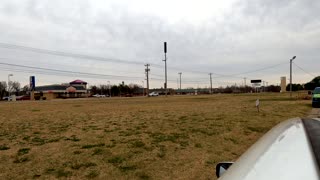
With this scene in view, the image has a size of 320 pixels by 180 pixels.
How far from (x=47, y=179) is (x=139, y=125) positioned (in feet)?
24.6

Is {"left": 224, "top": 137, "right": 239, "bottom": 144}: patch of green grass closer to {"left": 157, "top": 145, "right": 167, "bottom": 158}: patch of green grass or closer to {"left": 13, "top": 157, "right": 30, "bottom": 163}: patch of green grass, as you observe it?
{"left": 157, "top": 145, "right": 167, "bottom": 158}: patch of green grass

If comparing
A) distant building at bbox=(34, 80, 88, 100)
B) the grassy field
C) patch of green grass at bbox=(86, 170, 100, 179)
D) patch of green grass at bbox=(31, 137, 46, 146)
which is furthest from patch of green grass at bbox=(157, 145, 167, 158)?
distant building at bbox=(34, 80, 88, 100)

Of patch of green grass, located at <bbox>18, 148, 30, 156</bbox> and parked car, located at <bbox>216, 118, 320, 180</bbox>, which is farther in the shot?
patch of green grass, located at <bbox>18, 148, 30, 156</bbox>

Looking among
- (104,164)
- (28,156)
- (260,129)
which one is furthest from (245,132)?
(28,156)

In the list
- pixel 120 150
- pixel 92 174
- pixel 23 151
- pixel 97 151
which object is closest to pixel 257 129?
pixel 120 150

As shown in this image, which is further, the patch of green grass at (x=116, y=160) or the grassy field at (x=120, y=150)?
the patch of green grass at (x=116, y=160)

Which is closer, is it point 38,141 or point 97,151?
point 97,151

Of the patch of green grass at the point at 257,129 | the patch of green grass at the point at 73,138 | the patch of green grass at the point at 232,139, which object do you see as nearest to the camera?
the patch of green grass at the point at 73,138

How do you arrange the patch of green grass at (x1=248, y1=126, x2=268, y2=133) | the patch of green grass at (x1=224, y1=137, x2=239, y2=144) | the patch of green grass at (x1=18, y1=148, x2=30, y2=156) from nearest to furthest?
1. the patch of green grass at (x1=18, y1=148, x2=30, y2=156)
2. the patch of green grass at (x1=224, y1=137, x2=239, y2=144)
3. the patch of green grass at (x1=248, y1=126, x2=268, y2=133)

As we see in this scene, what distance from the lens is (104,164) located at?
855 centimetres

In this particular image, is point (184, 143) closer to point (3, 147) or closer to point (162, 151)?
point (162, 151)

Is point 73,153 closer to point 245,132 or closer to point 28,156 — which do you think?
point 28,156

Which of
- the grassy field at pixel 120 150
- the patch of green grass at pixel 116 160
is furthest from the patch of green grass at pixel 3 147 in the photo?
the patch of green grass at pixel 116 160

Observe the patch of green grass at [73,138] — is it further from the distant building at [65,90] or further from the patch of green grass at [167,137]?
the distant building at [65,90]
